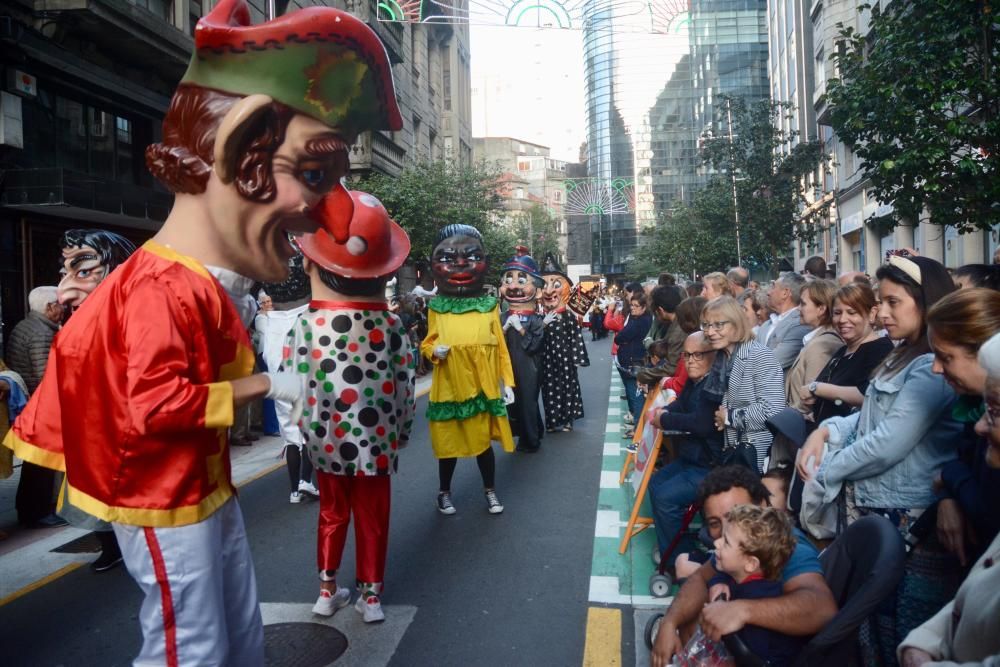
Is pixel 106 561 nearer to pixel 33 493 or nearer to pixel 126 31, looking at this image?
pixel 33 493

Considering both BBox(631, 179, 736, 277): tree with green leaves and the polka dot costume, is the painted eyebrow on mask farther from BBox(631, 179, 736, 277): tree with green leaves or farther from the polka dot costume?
BBox(631, 179, 736, 277): tree with green leaves

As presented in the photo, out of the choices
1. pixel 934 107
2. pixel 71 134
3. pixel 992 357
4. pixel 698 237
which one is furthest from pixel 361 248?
pixel 698 237

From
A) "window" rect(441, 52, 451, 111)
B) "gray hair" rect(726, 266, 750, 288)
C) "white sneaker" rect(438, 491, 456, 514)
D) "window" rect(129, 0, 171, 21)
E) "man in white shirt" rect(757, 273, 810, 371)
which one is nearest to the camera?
"white sneaker" rect(438, 491, 456, 514)

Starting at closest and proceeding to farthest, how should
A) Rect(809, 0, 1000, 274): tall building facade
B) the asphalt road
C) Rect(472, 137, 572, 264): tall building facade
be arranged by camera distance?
1. the asphalt road
2. Rect(809, 0, 1000, 274): tall building facade
3. Rect(472, 137, 572, 264): tall building facade

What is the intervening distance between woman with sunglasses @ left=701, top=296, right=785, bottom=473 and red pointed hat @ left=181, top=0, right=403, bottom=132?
264 centimetres

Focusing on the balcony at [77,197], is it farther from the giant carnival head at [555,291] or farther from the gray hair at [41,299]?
the giant carnival head at [555,291]

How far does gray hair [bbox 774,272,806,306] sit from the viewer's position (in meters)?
6.61

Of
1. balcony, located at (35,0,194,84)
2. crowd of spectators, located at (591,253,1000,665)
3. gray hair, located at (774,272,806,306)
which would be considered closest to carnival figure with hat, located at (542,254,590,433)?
gray hair, located at (774,272,806,306)

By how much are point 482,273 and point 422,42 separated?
25.6 meters

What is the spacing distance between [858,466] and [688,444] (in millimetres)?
1516

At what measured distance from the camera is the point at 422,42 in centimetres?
2903

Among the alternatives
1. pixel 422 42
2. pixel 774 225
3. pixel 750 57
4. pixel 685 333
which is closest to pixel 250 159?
pixel 685 333

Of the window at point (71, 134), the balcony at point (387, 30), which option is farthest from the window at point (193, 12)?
the balcony at point (387, 30)

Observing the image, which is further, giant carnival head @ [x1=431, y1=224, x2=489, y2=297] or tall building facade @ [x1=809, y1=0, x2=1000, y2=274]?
tall building facade @ [x1=809, y1=0, x2=1000, y2=274]
